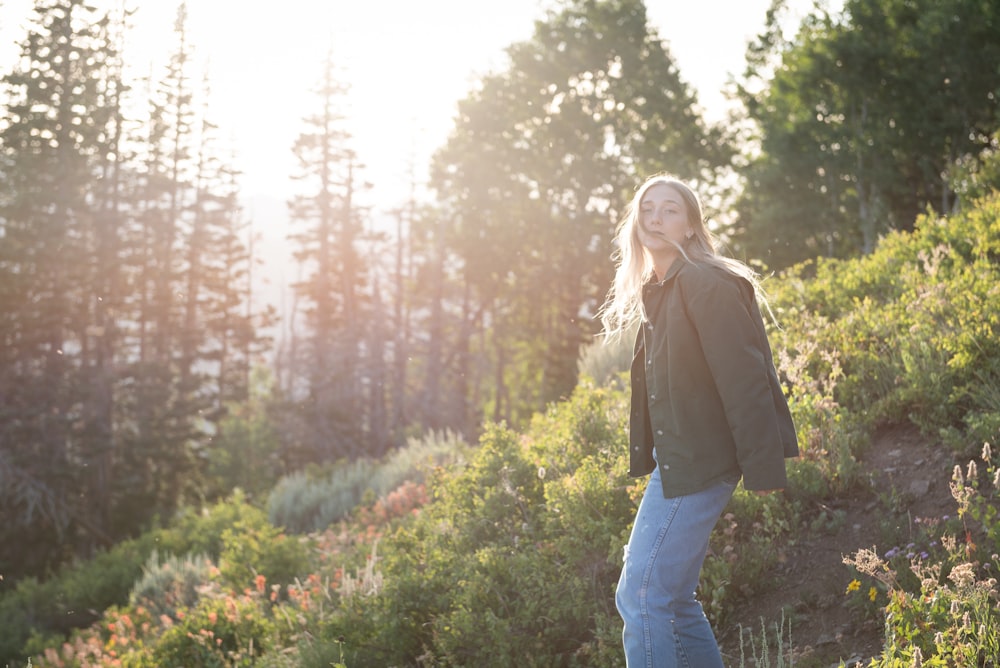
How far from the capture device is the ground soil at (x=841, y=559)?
431 cm

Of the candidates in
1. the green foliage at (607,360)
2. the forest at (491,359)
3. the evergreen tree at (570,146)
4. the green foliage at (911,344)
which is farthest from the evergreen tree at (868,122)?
the green foliage at (911,344)

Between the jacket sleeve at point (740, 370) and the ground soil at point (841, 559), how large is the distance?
5.43ft

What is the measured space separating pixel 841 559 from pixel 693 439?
2.45m

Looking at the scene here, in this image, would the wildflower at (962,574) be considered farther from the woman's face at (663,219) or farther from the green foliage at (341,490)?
the green foliage at (341,490)

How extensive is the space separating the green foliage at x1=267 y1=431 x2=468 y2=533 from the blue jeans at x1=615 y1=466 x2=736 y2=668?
30.8ft

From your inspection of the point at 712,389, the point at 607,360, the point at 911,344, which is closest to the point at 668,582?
the point at 712,389

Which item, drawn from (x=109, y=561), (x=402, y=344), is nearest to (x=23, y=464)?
(x=109, y=561)

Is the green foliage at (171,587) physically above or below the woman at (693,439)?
below

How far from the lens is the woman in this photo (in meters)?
2.98

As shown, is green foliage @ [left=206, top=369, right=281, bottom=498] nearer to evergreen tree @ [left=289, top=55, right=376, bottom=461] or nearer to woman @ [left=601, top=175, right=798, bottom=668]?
evergreen tree @ [left=289, top=55, right=376, bottom=461]

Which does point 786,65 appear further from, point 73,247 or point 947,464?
point 947,464

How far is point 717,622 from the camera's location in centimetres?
482

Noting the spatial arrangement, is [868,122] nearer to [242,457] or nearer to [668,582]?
[242,457]

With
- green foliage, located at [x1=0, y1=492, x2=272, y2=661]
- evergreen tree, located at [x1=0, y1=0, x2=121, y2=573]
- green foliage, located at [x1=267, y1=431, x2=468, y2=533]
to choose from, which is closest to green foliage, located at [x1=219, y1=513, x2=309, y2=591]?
green foliage, located at [x1=267, y1=431, x2=468, y2=533]
